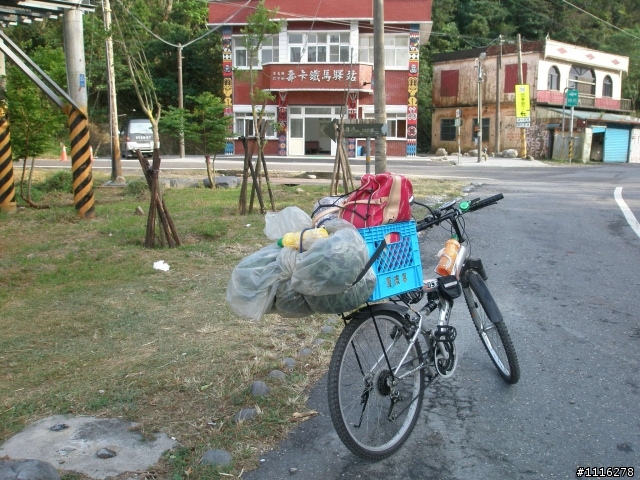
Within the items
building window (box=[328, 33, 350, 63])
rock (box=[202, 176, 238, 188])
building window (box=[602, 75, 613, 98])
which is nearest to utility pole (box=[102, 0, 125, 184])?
rock (box=[202, 176, 238, 188])

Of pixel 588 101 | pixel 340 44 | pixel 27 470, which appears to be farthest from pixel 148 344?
pixel 588 101

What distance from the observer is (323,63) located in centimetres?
3566

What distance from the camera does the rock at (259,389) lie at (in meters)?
4.08

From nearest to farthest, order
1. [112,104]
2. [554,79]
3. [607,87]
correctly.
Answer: [112,104] → [554,79] → [607,87]

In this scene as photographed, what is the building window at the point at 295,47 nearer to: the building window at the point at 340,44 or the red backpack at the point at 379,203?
the building window at the point at 340,44

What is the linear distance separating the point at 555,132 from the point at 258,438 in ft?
128

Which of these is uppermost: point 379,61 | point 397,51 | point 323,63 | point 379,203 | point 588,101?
point 397,51

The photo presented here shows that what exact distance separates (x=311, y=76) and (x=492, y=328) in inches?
1304

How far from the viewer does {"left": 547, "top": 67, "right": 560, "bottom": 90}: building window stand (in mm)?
40531

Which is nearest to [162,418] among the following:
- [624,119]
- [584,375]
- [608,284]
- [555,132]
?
[584,375]

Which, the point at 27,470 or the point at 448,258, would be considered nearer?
the point at 27,470

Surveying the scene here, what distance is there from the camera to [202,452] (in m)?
3.43

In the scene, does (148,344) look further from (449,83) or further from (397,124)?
(449,83)

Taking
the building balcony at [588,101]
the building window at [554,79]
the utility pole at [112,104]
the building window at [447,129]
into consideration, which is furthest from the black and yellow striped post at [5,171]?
the building window at [554,79]
